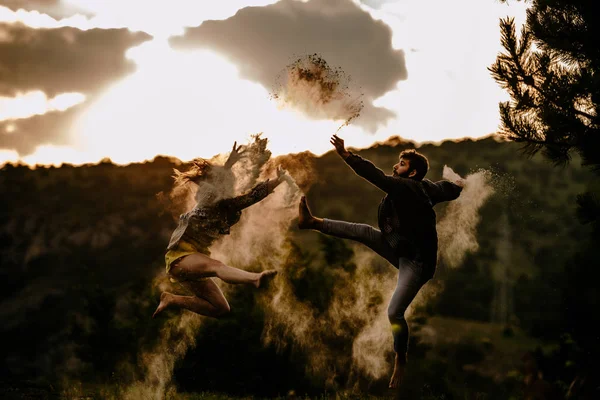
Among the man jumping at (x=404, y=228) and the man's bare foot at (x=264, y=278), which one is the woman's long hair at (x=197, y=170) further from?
the man's bare foot at (x=264, y=278)

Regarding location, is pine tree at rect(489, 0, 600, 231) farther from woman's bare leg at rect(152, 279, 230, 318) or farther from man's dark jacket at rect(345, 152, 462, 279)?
woman's bare leg at rect(152, 279, 230, 318)

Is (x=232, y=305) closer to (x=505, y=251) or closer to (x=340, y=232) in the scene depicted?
(x=340, y=232)

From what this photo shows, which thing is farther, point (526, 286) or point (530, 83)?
point (526, 286)

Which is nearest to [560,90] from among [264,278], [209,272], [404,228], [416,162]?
[416,162]

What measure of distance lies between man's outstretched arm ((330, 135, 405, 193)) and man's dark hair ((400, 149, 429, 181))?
15.6 inches

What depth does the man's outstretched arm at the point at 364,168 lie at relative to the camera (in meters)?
6.44

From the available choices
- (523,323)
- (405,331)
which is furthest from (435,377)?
(523,323)

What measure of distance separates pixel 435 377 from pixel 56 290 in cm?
1540

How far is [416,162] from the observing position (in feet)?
22.7

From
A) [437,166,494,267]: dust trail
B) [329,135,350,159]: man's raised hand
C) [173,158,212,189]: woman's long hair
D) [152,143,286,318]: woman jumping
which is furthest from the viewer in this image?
[173,158,212,189]: woman's long hair

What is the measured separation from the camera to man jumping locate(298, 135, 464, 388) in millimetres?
6668

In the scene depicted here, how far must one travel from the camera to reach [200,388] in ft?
37.9

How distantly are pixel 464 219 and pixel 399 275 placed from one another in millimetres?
2416

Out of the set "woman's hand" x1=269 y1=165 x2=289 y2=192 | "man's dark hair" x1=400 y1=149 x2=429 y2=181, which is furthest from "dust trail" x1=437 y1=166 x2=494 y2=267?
"woman's hand" x1=269 y1=165 x2=289 y2=192
